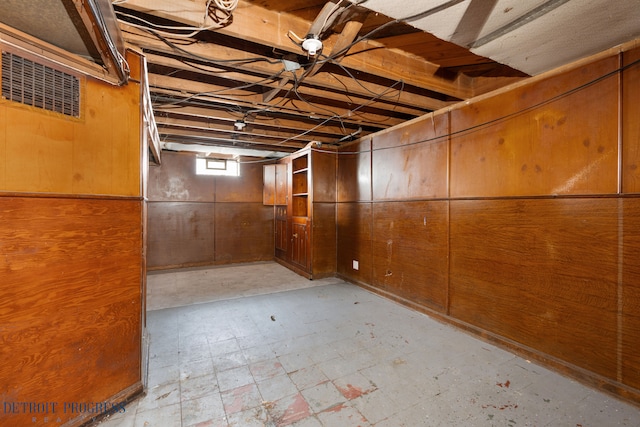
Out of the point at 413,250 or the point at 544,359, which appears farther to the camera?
the point at 413,250

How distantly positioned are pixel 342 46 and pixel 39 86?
171 cm

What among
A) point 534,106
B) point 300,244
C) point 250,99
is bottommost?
point 300,244

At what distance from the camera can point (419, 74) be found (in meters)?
2.45

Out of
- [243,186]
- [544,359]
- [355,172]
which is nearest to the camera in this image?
[544,359]

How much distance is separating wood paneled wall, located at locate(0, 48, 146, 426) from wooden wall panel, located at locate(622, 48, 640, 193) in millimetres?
3009

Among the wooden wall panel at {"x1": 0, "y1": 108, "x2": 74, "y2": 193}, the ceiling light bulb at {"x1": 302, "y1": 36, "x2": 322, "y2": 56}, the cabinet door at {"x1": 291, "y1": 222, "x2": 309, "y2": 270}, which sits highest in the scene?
the ceiling light bulb at {"x1": 302, "y1": 36, "x2": 322, "y2": 56}

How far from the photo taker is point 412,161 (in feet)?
10.4

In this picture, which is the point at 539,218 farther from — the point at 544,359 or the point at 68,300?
the point at 68,300

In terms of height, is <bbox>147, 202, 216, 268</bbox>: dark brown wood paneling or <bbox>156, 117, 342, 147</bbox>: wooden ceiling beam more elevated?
<bbox>156, 117, 342, 147</bbox>: wooden ceiling beam

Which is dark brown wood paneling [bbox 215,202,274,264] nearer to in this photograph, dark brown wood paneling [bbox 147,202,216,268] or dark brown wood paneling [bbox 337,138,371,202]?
dark brown wood paneling [bbox 147,202,216,268]

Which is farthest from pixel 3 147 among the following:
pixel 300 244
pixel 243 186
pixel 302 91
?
pixel 243 186

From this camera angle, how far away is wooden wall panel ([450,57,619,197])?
1.74 m

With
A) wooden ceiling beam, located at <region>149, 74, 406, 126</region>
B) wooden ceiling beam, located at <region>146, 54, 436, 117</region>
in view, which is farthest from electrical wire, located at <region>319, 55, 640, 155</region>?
wooden ceiling beam, located at <region>149, 74, 406, 126</region>

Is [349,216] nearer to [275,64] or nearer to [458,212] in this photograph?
[458,212]
